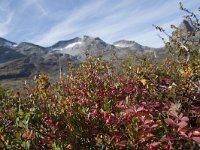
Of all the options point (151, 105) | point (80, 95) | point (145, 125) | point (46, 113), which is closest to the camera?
point (145, 125)

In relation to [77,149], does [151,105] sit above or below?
above

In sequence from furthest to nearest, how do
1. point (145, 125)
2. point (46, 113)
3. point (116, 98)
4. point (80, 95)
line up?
point (80, 95) < point (116, 98) < point (46, 113) < point (145, 125)

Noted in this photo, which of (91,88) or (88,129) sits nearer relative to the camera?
(88,129)

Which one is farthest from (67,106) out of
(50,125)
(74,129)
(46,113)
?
(74,129)

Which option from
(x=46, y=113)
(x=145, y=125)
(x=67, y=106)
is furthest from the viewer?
(x=67, y=106)

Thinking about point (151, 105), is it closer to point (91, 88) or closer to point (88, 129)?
point (88, 129)

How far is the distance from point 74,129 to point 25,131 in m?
0.78

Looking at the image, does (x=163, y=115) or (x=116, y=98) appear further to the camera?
(x=116, y=98)

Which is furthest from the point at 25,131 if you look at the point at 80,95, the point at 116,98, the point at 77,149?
the point at 80,95

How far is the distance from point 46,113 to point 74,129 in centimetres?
110

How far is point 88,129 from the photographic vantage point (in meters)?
4.70

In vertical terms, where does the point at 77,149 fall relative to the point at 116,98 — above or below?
below

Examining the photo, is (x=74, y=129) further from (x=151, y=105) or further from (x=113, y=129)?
(x=151, y=105)

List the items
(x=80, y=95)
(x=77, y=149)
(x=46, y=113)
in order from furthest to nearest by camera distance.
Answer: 1. (x=80, y=95)
2. (x=46, y=113)
3. (x=77, y=149)
